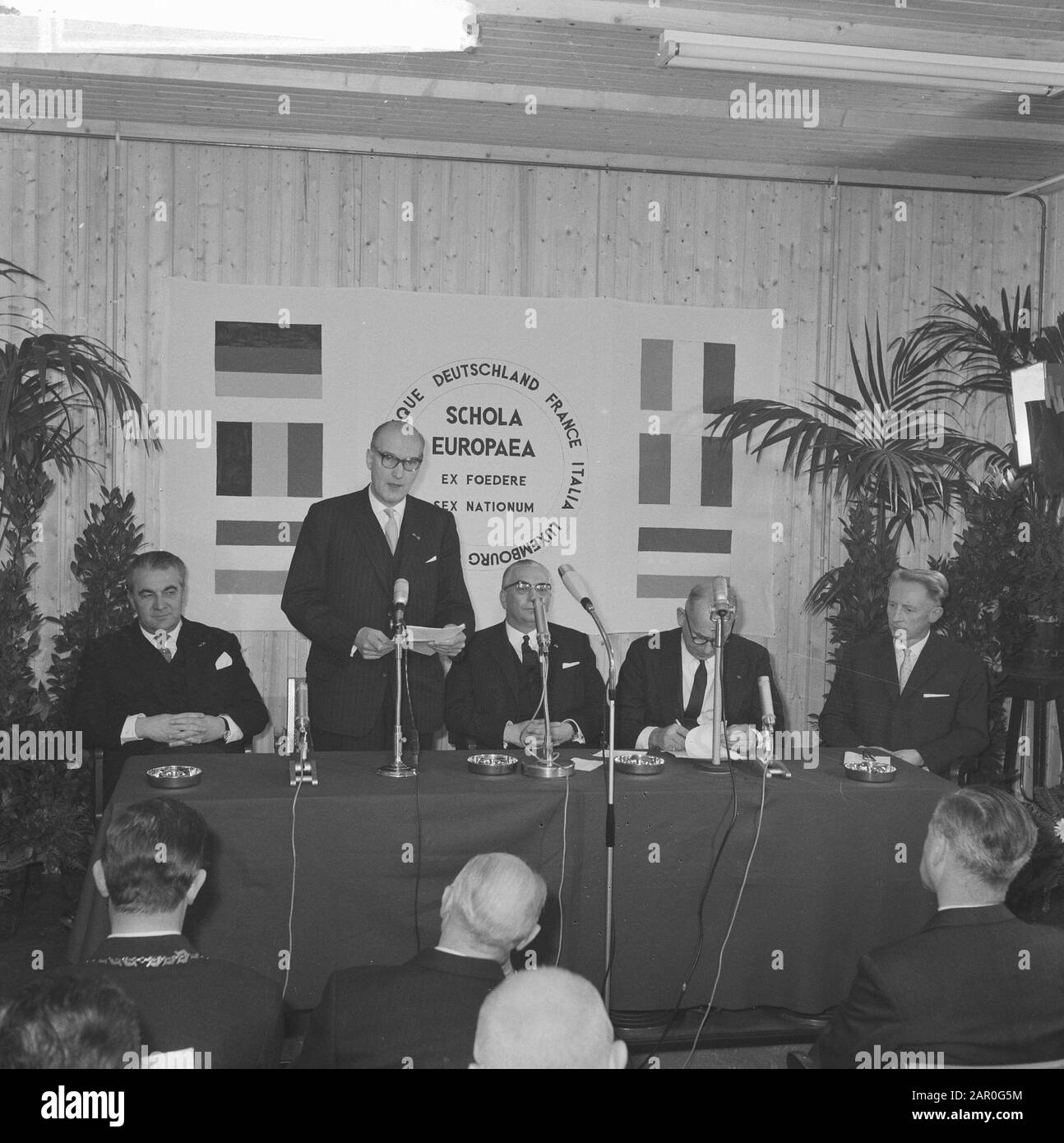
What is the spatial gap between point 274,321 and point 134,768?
102 inches

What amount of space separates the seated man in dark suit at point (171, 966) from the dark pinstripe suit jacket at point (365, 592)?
6.66 feet

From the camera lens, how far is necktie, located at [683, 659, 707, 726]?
4.27 metres

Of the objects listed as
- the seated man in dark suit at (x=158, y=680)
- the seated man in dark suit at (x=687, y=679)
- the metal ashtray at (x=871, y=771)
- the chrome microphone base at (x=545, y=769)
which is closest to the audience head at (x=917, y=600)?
the seated man in dark suit at (x=687, y=679)

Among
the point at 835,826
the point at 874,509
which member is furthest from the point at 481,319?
the point at 835,826

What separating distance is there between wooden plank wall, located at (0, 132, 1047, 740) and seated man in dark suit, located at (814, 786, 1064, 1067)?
3781mm

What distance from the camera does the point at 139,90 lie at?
4805mm

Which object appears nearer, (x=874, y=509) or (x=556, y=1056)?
(x=556, y=1056)

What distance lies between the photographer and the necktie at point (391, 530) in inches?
176

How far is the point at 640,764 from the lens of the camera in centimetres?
341

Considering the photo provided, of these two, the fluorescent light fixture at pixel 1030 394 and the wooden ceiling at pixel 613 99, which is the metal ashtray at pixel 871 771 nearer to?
the fluorescent light fixture at pixel 1030 394

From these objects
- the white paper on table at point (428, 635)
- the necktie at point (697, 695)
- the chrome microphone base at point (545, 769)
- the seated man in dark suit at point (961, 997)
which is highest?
the white paper on table at point (428, 635)

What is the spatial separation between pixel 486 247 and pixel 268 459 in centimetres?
140

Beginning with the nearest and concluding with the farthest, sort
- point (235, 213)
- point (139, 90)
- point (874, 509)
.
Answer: point (139, 90)
point (235, 213)
point (874, 509)
